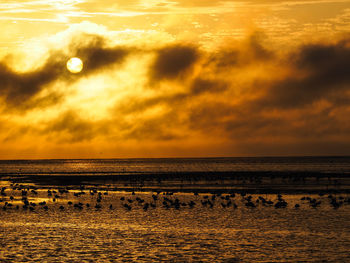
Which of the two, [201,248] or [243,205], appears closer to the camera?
[201,248]

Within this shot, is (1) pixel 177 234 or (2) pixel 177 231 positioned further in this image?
(2) pixel 177 231

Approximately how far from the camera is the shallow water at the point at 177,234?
29641mm

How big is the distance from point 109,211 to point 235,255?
22.2 meters

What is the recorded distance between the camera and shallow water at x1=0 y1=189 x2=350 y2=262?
29.6 meters

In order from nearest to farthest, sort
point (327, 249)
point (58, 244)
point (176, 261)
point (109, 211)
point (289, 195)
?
point (176, 261), point (327, 249), point (58, 244), point (109, 211), point (289, 195)

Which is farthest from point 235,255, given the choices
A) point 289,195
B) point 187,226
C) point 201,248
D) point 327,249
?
point 289,195

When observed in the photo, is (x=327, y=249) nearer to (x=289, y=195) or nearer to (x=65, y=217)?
(x=65, y=217)

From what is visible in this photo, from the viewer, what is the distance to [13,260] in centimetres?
2850

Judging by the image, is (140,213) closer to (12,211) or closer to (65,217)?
(65,217)

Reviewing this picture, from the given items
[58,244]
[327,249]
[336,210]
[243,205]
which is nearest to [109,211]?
[243,205]

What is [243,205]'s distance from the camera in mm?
52781

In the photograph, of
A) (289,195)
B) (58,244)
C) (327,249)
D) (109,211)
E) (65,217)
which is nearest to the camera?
(327,249)

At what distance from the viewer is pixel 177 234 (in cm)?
3638

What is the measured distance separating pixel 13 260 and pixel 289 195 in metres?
41.0
